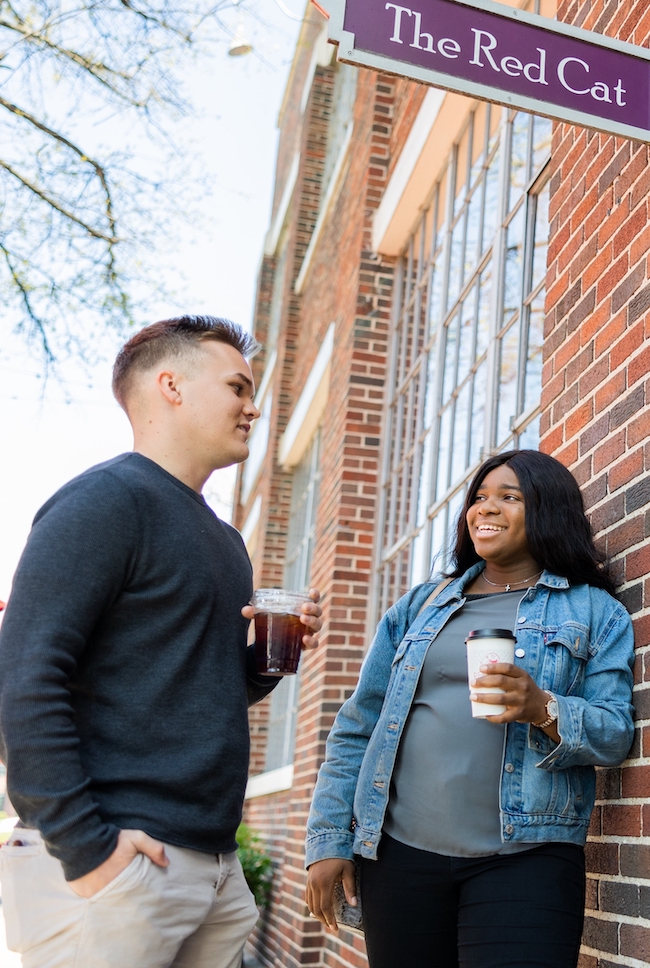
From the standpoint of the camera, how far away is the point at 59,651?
1801 millimetres

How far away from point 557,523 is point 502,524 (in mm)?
145

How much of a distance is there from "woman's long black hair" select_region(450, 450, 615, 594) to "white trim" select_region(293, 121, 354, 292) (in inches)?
244

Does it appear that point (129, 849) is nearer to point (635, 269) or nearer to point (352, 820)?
point (352, 820)

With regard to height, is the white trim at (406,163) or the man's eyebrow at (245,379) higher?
the white trim at (406,163)

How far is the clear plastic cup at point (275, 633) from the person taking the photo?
2295mm

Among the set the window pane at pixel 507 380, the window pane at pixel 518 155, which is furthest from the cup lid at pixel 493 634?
the window pane at pixel 518 155

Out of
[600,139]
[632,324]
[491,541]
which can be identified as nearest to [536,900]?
[491,541]

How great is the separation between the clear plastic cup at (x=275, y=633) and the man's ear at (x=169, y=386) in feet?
1.59

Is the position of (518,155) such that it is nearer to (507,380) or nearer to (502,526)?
(507,380)

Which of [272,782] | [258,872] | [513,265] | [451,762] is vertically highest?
[513,265]

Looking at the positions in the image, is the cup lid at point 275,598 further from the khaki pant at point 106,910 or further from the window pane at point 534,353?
the window pane at point 534,353

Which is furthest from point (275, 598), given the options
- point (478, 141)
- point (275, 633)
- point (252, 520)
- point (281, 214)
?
point (281, 214)

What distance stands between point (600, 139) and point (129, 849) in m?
2.57

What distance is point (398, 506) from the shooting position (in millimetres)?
6355
